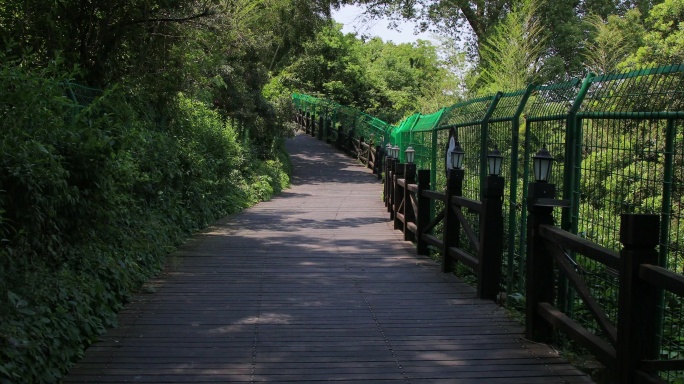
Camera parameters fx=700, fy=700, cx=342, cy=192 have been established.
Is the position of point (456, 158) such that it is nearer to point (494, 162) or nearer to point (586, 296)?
point (494, 162)

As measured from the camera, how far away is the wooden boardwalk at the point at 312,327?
4.55m

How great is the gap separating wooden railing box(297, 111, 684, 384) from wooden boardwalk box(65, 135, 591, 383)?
301 millimetres

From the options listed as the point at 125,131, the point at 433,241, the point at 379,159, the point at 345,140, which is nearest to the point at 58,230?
the point at 125,131

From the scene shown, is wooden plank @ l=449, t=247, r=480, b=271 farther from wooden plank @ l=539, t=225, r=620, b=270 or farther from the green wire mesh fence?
wooden plank @ l=539, t=225, r=620, b=270

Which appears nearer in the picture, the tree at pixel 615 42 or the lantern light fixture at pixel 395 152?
the lantern light fixture at pixel 395 152

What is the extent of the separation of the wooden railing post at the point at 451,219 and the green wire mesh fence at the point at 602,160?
27cm

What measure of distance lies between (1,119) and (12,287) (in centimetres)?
126

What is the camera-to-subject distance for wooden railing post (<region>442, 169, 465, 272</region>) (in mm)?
7594

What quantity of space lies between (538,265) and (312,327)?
1.83 meters

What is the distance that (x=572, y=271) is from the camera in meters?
4.45

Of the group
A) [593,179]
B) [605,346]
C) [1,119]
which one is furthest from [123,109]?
[605,346]

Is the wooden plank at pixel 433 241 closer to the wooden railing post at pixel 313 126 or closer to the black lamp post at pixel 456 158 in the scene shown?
the black lamp post at pixel 456 158

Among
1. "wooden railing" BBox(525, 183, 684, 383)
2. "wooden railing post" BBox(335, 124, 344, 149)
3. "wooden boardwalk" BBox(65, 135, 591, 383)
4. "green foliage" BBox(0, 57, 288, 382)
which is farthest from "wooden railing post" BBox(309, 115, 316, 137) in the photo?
"wooden railing" BBox(525, 183, 684, 383)

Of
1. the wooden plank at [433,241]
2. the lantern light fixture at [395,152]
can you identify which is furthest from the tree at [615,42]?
the wooden plank at [433,241]
